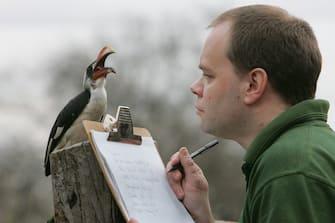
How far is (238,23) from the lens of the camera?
13.6 ft

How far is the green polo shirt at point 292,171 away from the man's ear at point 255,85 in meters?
0.15

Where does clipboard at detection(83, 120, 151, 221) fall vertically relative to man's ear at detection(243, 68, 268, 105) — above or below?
below

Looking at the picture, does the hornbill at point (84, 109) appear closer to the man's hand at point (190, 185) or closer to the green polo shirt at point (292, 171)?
the man's hand at point (190, 185)

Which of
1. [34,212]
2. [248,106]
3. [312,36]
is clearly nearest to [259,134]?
[248,106]

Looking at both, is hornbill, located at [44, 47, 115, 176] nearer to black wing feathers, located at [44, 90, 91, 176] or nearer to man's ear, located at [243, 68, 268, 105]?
black wing feathers, located at [44, 90, 91, 176]

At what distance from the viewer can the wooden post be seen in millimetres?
4555

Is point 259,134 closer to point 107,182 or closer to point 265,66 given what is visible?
point 265,66

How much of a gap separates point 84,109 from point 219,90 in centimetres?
237

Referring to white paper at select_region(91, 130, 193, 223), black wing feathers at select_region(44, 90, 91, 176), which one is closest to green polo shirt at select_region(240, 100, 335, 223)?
white paper at select_region(91, 130, 193, 223)

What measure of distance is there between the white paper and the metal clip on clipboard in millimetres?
23

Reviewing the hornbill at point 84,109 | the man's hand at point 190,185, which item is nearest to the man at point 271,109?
the man's hand at point 190,185

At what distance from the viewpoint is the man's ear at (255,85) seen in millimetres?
4035

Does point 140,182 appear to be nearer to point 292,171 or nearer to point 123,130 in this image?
point 123,130

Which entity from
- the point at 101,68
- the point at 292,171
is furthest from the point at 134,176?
the point at 101,68
